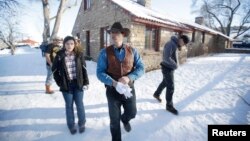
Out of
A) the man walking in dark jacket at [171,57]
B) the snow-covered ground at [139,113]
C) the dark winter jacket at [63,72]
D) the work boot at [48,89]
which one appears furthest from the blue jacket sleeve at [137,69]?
the work boot at [48,89]

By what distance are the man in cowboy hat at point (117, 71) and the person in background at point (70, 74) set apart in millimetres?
761

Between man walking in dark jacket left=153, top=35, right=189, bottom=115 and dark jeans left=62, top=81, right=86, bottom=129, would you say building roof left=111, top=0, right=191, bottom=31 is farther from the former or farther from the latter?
dark jeans left=62, top=81, right=86, bottom=129

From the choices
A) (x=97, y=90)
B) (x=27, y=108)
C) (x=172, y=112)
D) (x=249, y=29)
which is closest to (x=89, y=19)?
(x=97, y=90)

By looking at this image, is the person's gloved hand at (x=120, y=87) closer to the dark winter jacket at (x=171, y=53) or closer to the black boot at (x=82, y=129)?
the black boot at (x=82, y=129)

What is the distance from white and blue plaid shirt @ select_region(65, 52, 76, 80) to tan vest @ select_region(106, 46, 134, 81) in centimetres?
93

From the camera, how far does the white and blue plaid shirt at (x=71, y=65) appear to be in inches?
140

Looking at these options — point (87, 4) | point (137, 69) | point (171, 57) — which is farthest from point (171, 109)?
point (87, 4)

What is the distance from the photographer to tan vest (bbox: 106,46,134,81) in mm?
2881

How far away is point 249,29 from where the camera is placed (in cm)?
4219

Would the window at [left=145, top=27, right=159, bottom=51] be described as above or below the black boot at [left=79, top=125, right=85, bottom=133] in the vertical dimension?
above

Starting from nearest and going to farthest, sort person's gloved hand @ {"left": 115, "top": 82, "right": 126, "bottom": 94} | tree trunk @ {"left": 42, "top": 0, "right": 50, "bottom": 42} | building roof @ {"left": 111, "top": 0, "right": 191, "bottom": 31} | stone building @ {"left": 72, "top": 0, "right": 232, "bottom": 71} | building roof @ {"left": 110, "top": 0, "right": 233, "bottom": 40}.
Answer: person's gloved hand @ {"left": 115, "top": 82, "right": 126, "bottom": 94}
building roof @ {"left": 111, "top": 0, "right": 191, "bottom": 31}
building roof @ {"left": 110, "top": 0, "right": 233, "bottom": 40}
stone building @ {"left": 72, "top": 0, "right": 232, "bottom": 71}
tree trunk @ {"left": 42, "top": 0, "right": 50, "bottom": 42}

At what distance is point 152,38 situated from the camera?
10.9m

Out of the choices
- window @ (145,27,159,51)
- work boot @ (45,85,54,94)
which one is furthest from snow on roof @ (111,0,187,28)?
work boot @ (45,85,54,94)

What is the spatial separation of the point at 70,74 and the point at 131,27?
20.4ft
